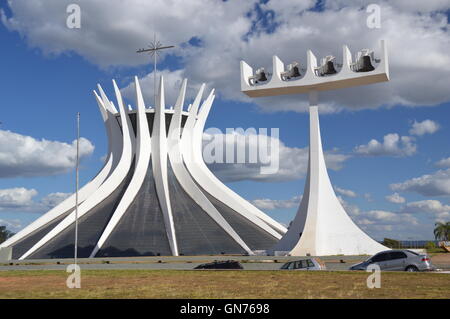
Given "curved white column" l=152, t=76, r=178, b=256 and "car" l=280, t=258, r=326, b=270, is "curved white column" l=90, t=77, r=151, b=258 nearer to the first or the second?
"curved white column" l=152, t=76, r=178, b=256

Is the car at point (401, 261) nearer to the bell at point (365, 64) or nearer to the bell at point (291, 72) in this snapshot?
the bell at point (365, 64)

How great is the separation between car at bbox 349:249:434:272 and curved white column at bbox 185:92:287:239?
19957mm

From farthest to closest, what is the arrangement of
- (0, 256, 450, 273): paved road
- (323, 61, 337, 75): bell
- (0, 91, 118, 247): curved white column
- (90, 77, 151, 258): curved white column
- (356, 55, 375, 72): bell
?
(90, 77, 151, 258): curved white column, (0, 91, 118, 247): curved white column, (323, 61, 337, 75): bell, (356, 55, 375, 72): bell, (0, 256, 450, 273): paved road

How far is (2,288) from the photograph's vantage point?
17.4 metres

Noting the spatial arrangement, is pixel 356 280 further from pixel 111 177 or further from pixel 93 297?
pixel 111 177

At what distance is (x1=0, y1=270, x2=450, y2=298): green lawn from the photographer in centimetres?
1404

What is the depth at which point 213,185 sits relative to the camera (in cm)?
4391

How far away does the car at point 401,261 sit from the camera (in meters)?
19.6

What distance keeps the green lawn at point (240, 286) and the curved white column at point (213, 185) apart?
20.7 meters

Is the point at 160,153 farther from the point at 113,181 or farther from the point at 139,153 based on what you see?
the point at 113,181

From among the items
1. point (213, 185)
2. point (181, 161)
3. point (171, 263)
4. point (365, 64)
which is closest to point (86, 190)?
point (181, 161)

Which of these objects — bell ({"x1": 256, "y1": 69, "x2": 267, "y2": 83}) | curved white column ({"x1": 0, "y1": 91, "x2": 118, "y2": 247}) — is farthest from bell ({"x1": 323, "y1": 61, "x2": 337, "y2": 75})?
curved white column ({"x1": 0, "y1": 91, "x2": 118, "y2": 247})

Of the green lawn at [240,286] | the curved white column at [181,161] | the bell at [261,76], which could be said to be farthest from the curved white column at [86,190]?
the green lawn at [240,286]

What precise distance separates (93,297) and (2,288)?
4990mm
